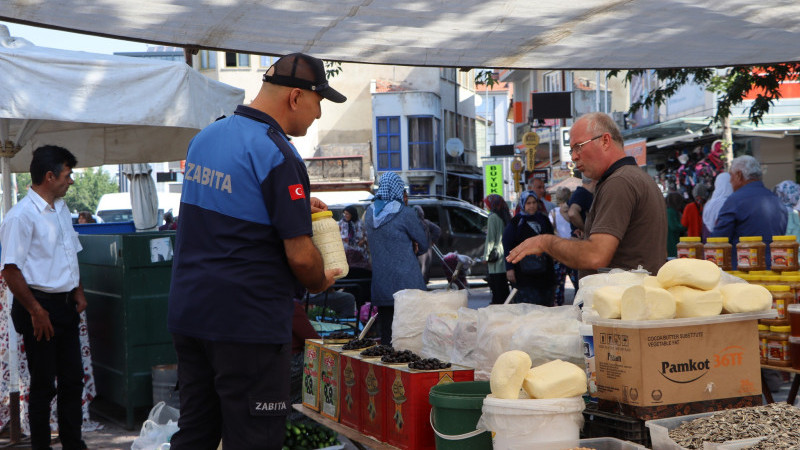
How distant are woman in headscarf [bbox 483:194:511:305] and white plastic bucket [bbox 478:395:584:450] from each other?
9678 mm

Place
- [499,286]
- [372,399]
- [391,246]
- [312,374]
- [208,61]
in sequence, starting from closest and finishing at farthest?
[372,399], [312,374], [391,246], [499,286], [208,61]

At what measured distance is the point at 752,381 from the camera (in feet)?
10.5

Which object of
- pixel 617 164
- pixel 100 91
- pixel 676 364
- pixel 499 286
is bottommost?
pixel 499 286

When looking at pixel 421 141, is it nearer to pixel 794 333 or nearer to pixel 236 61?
pixel 236 61

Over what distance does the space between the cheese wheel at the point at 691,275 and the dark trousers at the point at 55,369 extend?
440cm

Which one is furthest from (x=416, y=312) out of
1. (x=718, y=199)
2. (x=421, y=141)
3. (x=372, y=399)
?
(x=421, y=141)

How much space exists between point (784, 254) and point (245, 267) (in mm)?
3941

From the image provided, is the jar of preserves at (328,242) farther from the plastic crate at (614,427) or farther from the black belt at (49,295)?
the black belt at (49,295)

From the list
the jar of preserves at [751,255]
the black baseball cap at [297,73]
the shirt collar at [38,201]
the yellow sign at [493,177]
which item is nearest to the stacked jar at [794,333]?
the jar of preserves at [751,255]

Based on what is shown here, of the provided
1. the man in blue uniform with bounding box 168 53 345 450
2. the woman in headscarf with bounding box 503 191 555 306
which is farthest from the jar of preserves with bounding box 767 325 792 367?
the woman in headscarf with bounding box 503 191 555 306

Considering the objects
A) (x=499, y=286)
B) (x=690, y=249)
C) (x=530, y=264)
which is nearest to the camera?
(x=690, y=249)

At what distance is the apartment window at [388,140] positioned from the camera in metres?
49.3

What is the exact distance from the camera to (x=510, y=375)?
302 centimetres

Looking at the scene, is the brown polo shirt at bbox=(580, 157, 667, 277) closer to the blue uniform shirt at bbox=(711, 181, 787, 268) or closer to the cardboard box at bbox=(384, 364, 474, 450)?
the cardboard box at bbox=(384, 364, 474, 450)
